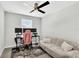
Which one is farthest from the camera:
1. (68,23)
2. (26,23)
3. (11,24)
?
(26,23)

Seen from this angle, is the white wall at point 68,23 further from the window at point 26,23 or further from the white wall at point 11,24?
the white wall at point 11,24

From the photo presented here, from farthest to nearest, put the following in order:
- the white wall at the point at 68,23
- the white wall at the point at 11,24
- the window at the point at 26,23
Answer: the window at the point at 26,23, the white wall at the point at 11,24, the white wall at the point at 68,23

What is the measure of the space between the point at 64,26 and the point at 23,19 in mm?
3278

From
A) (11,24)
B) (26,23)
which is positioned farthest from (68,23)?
(11,24)

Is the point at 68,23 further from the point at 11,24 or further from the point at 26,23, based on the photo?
the point at 11,24

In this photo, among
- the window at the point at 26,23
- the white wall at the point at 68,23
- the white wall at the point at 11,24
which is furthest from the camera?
the window at the point at 26,23

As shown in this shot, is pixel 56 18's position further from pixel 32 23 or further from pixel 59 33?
pixel 32 23

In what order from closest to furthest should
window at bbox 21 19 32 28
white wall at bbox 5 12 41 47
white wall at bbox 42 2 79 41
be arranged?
white wall at bbox 42 2 79 41 < white wall at bbox 5 12 41 47 < window at bbox 21 19 32 28

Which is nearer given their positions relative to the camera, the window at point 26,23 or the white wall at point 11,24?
the white wall at point 11,24

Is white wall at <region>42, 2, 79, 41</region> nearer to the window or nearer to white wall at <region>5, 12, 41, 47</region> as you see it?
the window

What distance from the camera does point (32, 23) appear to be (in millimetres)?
5836

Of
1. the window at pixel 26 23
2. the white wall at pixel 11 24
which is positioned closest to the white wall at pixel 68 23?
the window at pixel 26 23

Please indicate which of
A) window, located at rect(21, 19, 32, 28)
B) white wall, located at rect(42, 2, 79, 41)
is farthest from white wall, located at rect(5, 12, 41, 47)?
white wall, located at rect(42, 2, 79, 41)

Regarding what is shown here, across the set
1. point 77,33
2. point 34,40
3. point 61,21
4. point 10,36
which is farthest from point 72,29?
point 10,36
